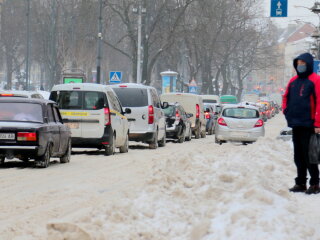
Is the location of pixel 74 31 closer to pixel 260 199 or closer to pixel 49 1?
pixel 49 1

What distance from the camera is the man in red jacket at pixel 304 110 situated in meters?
11.6

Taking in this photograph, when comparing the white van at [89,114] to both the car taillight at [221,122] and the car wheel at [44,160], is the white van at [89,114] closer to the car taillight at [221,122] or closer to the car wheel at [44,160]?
the car wheel at [44,160]

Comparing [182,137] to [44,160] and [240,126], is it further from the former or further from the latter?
[44,160]

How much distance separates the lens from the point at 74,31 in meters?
A: 83.6

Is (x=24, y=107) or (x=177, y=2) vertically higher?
(x=177, y=2)

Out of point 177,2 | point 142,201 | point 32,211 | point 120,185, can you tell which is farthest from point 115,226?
point 177,2

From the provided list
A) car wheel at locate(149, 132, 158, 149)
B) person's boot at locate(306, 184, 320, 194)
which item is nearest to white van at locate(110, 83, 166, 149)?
car wheel at locate(149, 132, 158, 149)

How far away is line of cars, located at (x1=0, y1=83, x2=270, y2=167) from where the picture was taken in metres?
16.2

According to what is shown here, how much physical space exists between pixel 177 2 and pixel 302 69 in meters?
50.3

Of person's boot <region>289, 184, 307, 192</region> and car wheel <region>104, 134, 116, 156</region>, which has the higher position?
person's boot <region>289, 184, 307, 192</region>

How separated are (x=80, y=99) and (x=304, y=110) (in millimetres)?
10754

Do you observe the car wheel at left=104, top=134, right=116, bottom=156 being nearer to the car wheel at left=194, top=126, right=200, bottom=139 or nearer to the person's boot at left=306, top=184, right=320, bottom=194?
the person's boot at left=306, top=184, right=320, bottom=194

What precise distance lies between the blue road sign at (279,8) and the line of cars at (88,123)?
19.9 feet

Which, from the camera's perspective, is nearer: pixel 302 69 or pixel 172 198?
pixel 172 198
